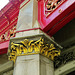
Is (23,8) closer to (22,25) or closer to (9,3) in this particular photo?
(22,25)

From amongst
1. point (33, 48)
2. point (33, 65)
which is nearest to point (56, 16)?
point (33, 48)

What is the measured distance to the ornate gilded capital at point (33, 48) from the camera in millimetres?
3189

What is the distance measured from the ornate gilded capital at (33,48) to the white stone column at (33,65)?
0.33ft

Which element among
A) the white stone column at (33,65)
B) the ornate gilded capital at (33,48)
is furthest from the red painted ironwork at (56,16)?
the white stone column at (33,65)

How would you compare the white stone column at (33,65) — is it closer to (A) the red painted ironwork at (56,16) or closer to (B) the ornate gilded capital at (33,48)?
(B) the ornate gilded capital at (33,48)

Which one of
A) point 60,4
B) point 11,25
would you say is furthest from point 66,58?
point 11,25

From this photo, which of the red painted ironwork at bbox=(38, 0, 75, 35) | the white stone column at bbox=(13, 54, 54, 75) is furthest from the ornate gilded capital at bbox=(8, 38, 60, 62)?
the red painted ironwork at bbox=(38, 0, 75, 35)

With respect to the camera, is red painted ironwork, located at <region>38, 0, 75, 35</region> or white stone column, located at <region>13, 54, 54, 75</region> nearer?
white stone column, located at <region>13, 54, 54, 75</region>

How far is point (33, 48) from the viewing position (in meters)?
3.25

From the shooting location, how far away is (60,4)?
11.5 ft

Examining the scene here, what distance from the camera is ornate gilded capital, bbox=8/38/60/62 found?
3189 millimetres

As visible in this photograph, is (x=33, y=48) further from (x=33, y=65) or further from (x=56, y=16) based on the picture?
(x=56, y=16)

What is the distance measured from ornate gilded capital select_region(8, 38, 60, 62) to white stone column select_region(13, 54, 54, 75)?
101 millimetres

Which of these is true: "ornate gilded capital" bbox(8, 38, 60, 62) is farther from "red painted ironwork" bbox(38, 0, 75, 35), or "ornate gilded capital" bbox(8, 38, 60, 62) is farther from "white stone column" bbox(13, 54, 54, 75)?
"red painted ironwork" bbox(38, 0, 75, 35)
